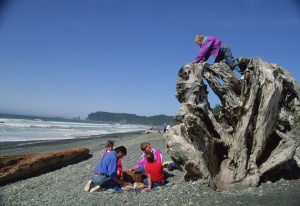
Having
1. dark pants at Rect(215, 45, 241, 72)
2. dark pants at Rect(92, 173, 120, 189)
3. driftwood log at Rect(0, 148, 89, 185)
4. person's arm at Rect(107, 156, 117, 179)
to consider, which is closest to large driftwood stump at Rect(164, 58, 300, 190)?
dark pants at Rect(215, 45, 241, 72)

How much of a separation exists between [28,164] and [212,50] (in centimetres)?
882

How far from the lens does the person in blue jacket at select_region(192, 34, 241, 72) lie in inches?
328

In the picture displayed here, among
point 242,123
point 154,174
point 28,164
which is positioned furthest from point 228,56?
point 28,164

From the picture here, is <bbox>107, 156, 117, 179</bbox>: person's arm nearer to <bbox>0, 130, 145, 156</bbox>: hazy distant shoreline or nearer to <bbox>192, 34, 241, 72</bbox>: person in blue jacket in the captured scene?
<bbox>192, 34, 241, 72</bbox>: person in blue jacket

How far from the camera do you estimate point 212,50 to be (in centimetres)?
852

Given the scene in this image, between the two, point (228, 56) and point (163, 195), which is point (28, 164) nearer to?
point (163, 195)

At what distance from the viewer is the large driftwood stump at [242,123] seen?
7461 millimetres

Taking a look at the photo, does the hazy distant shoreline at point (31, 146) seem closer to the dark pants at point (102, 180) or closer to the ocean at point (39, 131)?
the ocean at point (39, 131)

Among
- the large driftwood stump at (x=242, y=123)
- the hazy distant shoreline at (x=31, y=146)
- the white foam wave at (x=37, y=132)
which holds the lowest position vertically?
the hazy distant shoreline at (x=31, y=146)

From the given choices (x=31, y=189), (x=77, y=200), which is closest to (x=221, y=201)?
(x=77, y=200)

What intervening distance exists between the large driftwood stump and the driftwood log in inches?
270

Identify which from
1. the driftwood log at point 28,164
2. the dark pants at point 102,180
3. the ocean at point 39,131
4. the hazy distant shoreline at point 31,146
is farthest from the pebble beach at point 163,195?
the ocean at point 39,131

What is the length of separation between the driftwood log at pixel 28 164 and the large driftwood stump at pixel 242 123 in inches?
270

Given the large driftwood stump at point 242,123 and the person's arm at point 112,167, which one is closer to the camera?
the large driftwood stump at point 242,123
